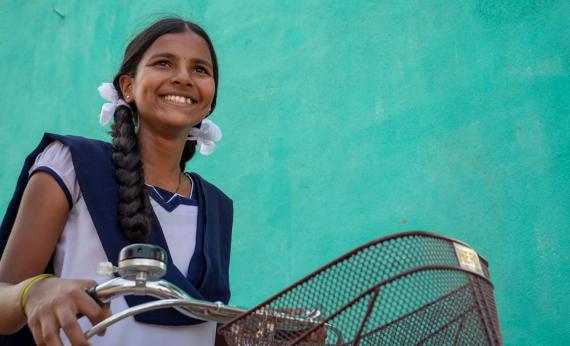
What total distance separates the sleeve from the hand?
40cm

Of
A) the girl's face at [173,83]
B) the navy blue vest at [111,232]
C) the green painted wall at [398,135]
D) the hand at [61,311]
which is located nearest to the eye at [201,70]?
the girl's face at [173,83]

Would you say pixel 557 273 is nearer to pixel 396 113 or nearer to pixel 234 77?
pixel 396 113

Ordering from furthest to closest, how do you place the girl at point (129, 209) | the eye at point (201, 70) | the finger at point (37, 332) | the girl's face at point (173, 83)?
the eye at point (201, 70) → the girl's face at point (173, 83) → the girl at point (129, 209) → the finger at point (37, 332)

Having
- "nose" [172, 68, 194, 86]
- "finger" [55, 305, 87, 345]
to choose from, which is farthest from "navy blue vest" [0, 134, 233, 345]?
"finger" [55, 305, 87, 345]

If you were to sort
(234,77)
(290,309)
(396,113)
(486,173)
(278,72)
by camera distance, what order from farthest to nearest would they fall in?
(234,77) < (278,72) < (396,113) < (486,173) < (290,309)

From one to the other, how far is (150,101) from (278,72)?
167 centimetres

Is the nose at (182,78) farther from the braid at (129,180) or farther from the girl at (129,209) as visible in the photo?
the braid at (129,180)

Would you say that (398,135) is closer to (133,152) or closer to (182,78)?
(182,78)

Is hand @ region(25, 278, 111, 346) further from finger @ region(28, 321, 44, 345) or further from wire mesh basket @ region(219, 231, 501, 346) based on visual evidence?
wire mesh basket @ region(219, 231, 501, 346)

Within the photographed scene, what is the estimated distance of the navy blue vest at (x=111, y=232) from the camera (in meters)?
1.49

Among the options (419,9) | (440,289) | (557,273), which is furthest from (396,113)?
(440,289)

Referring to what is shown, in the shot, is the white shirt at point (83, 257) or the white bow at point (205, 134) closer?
the white shirt at point (83, 257)

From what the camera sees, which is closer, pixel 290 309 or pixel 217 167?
pixel 290 309

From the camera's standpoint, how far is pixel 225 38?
12.2 feet
